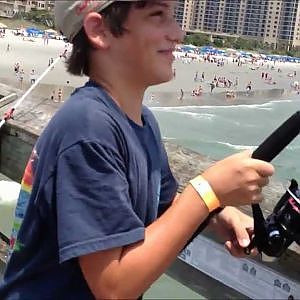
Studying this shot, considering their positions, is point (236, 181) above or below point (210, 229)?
above

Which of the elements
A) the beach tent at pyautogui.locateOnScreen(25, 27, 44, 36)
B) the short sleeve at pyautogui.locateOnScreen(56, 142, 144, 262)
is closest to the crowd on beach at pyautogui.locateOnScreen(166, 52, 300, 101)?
the beach tent at pyautogui.locateOnScreen(25, 27, 44, 36)

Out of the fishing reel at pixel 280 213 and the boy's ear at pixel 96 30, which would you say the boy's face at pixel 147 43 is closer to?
the boy's ear at pixel 96 30

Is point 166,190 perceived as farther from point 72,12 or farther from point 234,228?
point 72,12

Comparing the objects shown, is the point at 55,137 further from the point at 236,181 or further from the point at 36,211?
the point at 236,181

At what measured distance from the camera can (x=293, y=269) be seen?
1723 millimetres

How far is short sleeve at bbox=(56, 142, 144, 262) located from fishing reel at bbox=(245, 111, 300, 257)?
0.33m

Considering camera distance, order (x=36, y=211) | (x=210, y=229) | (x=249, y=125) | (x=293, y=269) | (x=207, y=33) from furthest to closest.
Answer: (x=207, y=33) → (x=249, y=125) → (x=210, y=229) → (x=293, y=269) → (x=36, y=211)

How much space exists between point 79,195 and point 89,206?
3 centimetres

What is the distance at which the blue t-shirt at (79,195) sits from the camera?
132 centimetres

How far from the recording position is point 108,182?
1330 mm

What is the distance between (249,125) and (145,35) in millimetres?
39091

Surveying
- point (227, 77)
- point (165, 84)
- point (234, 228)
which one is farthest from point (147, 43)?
point (227, 77)

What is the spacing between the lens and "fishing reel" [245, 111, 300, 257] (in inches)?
55.4

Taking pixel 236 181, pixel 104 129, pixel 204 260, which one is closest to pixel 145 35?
pixel 104 129
